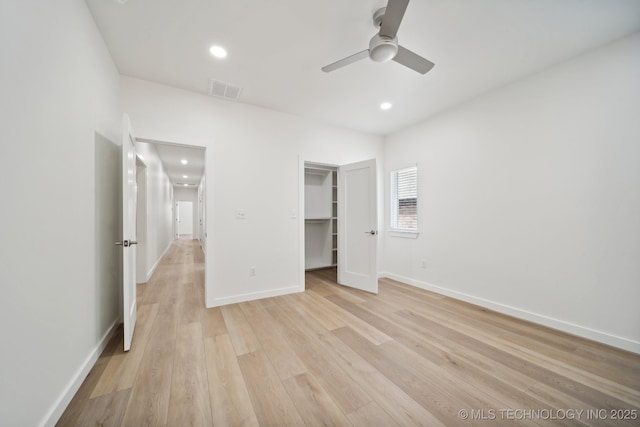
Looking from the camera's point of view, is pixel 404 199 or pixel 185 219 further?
pixel 185 219

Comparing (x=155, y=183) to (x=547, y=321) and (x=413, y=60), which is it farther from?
(x=547, y=321)

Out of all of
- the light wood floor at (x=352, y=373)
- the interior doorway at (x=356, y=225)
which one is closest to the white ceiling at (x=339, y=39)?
the interior doorway at (x=356, y=225)

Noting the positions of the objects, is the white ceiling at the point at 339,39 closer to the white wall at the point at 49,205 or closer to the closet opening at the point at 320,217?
the white wall at the point at 49,205

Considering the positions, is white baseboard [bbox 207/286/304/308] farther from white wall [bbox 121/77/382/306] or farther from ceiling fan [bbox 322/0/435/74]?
ceiling fan [bbox 322/0/435/74]

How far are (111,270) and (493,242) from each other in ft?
14.2

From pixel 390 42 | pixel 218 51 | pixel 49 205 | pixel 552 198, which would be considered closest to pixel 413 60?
pixel 390 42

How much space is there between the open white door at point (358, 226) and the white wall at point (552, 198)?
100 cm

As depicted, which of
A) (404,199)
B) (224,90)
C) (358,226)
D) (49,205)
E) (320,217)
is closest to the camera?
(49,205)

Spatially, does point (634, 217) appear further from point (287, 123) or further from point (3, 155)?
point (3, 155)

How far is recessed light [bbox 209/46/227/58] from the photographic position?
217 centimetres

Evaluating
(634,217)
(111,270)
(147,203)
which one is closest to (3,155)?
(111,270)

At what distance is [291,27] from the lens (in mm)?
1941

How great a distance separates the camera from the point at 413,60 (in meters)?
1.93

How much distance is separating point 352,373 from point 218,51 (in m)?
3.07
